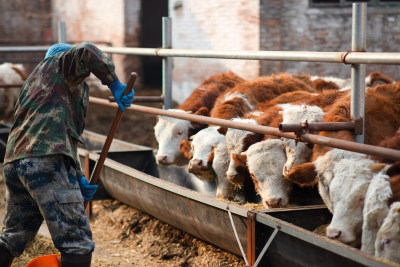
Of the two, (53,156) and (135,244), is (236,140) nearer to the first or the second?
(135,244)

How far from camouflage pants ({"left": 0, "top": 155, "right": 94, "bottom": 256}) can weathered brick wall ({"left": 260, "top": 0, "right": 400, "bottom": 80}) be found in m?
8.00

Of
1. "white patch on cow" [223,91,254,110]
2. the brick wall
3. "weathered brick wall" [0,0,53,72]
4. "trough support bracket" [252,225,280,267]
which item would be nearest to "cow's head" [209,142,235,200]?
"white patch on cow" [223,91,254,110]

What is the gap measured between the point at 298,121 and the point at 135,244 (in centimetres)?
215

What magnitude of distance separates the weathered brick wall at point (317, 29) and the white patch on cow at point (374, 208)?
804 centimetres

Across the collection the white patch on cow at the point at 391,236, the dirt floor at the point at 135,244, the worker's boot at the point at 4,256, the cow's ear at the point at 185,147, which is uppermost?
the white patch on cow at the point at 391,236

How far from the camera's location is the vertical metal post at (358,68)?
4.09m

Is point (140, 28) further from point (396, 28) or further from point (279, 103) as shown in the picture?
point (279, 103)


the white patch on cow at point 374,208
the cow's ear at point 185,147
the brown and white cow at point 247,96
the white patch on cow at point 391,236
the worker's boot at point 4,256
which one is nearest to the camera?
the white patch on cow at point 391,236

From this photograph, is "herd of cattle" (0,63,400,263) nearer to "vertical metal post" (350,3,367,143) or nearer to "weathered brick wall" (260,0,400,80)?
"vertical metal post" (350,3,367,143)

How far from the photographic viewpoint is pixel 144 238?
19.5 ft

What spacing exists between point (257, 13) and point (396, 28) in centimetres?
266

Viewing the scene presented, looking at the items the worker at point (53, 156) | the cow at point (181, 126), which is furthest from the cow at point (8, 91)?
the worker at point (53, 156)

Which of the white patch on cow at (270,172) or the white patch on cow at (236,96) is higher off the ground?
the white patch on cow at (236,96)

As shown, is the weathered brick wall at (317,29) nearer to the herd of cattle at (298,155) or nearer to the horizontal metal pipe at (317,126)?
the herd of cattle at (298,155)
